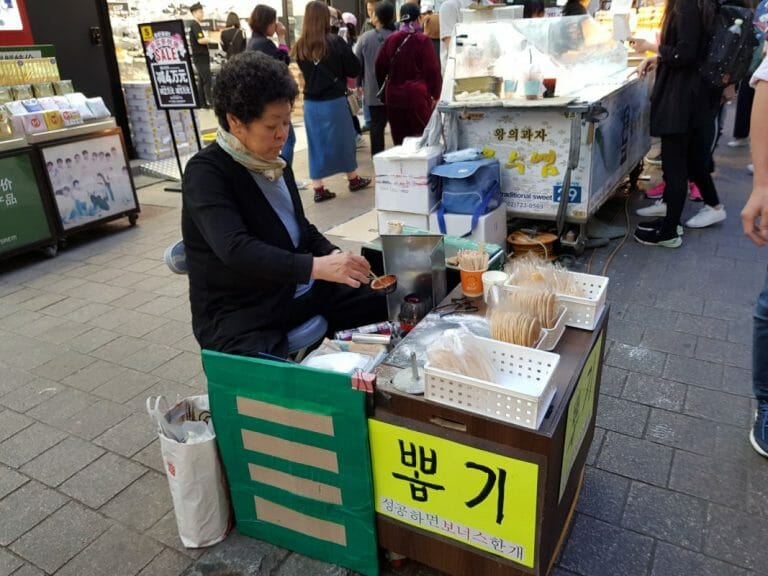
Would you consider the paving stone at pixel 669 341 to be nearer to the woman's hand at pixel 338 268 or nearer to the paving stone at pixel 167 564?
the woman's hand at pixel 338 268

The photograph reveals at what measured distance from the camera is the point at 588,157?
159 inches

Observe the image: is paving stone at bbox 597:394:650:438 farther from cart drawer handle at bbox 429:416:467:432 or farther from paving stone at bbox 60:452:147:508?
paving stone at bbox 60:452:147:508

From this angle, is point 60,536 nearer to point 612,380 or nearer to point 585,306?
point 585,306

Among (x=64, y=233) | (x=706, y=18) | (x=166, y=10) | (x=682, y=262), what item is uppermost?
(x=166, y=10)

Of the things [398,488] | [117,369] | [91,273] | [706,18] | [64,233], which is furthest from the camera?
[64,233]

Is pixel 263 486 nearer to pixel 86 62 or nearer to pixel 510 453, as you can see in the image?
pixel 510 453

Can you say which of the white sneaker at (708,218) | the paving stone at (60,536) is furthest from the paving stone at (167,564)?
the white sneaker at (708,218)

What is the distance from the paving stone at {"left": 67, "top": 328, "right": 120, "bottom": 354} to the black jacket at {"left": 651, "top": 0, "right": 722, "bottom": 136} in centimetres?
379

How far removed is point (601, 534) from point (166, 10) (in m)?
9.02

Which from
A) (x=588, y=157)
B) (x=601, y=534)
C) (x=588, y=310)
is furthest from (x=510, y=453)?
(x=588, y=157)

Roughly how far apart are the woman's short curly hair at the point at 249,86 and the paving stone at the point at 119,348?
1.93 m

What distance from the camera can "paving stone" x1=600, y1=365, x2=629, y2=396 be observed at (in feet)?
9.09

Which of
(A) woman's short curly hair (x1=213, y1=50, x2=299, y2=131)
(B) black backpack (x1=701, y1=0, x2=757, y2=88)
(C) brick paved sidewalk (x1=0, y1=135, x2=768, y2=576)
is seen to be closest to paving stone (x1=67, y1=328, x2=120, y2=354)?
(C) brick paved sidewalk (x1=0, y1=135, x2=768, y2=576)

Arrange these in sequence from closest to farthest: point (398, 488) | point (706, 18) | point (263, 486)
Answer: point (398, 488) → point (263, 486) → point (706, 18)
